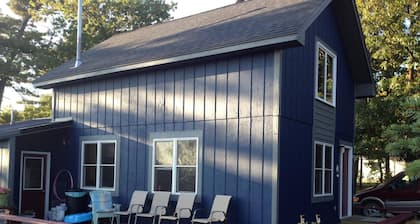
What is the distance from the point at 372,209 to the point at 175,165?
770 centimetres

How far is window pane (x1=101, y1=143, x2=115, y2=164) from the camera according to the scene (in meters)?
11.8

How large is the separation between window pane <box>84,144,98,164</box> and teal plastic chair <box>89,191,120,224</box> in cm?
141

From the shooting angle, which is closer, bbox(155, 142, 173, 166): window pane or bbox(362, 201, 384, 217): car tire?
bbox(155, 142, 173, 166): window pane

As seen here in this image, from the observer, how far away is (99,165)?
12008 mm

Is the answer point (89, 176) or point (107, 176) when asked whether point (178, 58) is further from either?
point (89, 176)

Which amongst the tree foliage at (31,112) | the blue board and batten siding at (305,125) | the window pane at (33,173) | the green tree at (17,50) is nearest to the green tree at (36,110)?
the tree foliage at (31,112)

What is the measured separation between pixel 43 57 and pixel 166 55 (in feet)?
61.6

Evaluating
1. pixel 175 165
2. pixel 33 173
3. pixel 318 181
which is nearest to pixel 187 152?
pixel 175 165

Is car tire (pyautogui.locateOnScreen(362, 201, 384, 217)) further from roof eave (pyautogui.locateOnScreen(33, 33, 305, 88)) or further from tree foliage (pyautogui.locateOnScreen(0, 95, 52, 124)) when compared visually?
tree foliage (pyautogui.locateOnScreen(0, 95, 52, 124))

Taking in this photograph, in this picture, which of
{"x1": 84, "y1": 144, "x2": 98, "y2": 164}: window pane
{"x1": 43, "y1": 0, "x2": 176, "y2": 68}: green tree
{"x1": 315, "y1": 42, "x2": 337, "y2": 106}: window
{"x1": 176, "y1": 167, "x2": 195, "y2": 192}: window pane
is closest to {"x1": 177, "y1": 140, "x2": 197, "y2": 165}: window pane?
{"x1": 176, "y1": 167, "x2": 195, "y2": 192}: window pane

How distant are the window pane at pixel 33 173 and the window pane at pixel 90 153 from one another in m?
1.38

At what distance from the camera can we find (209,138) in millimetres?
9867

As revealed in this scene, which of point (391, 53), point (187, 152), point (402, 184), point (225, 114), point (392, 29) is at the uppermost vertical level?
point (392, 29)

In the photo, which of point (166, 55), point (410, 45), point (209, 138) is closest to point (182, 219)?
point (209, 138)
